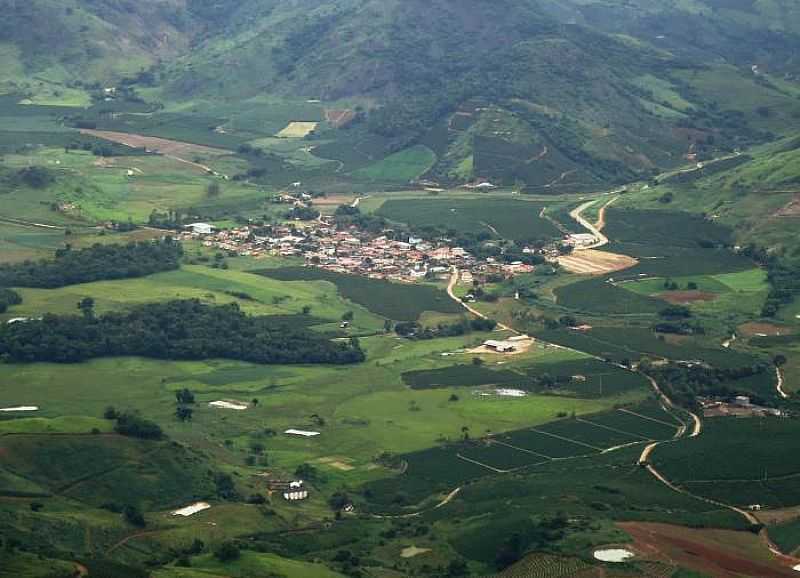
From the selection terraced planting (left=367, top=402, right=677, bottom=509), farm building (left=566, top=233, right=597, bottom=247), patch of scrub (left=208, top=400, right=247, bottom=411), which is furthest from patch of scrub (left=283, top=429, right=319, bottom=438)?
farm building (left=566, top=233, right=597, bottom=247)

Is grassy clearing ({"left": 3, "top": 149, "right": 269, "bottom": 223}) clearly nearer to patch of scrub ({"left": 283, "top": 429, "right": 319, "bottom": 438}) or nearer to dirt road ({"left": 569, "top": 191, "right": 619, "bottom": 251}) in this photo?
dirt road ({"left": 569, "top": 191, "right": 619, "bottom": 251})

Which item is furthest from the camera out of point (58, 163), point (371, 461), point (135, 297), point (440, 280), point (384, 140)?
point (384, 140)

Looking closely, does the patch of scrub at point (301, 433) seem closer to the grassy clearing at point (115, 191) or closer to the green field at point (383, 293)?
the green field at point (383, 293)

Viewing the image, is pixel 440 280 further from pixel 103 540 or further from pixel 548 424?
pixel 103 540

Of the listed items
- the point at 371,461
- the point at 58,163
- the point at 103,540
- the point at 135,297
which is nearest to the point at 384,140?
the point at 58,163

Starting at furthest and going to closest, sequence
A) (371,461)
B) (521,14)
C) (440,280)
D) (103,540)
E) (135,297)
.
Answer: (521,14) < (440,280) < (135,297) < (371,461) < (103,540)
